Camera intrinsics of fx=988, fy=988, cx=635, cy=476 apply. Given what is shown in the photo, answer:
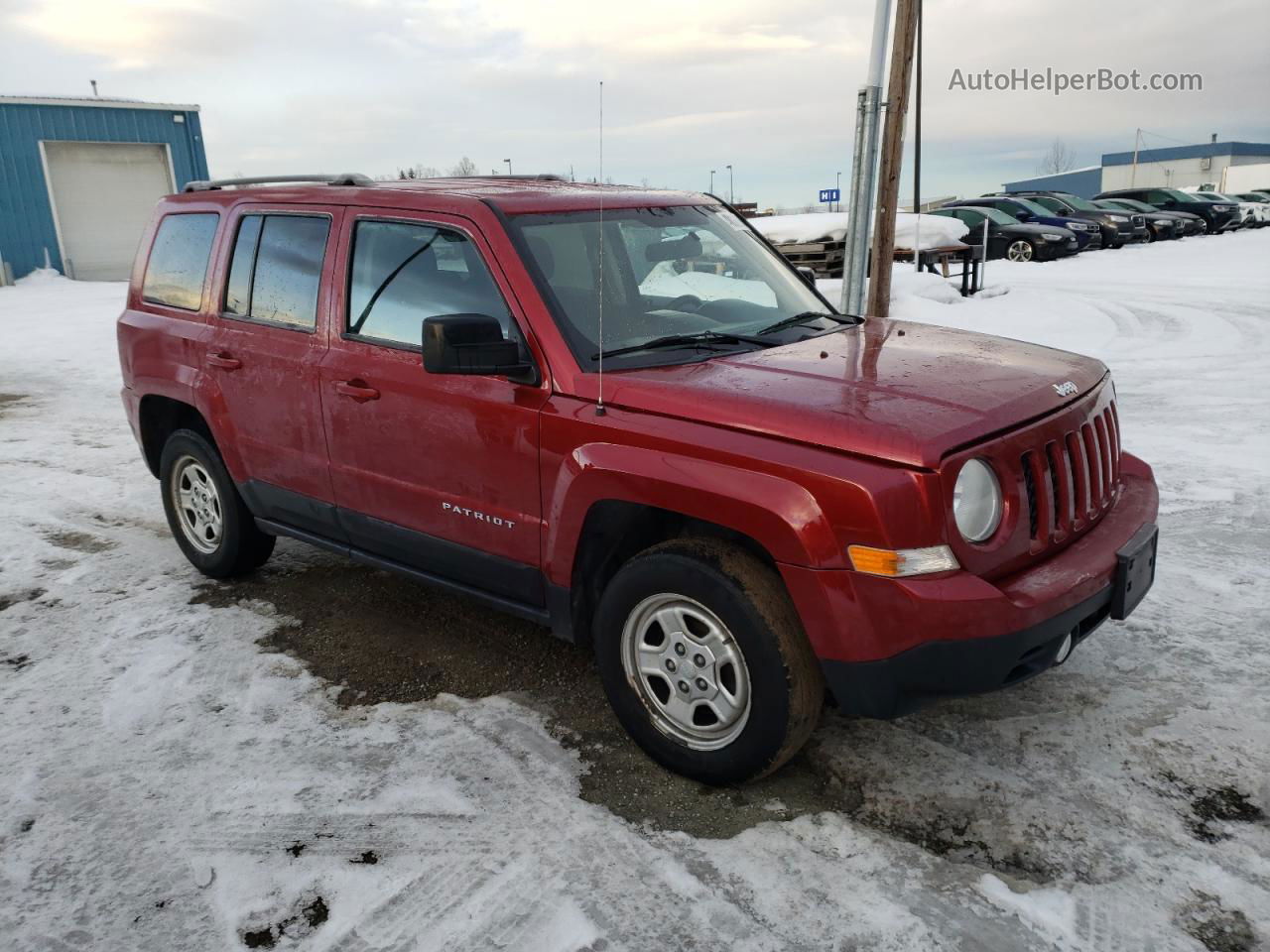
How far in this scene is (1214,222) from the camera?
29.7 meters

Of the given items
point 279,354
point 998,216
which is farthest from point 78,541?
point 998,216

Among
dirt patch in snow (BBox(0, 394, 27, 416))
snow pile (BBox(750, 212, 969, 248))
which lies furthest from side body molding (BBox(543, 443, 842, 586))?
snow pile (BBox(750, 212, 969, 248))

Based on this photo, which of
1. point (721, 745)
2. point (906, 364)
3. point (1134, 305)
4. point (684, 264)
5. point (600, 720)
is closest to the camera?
point (721, 745)

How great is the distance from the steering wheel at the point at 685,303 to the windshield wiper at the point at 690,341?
0.17 m

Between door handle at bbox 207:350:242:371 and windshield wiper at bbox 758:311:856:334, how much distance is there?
2.39 metres

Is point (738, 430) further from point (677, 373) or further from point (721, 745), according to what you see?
point (721, 745)

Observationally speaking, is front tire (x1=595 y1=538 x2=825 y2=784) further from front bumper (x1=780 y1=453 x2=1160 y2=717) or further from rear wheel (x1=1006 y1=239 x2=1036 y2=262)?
rear wheel (x1=1006 y1=239 x2=1036 y2=262)

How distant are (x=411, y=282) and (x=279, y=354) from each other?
816 mm

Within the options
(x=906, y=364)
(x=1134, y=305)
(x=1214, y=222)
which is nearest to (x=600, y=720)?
(x=906, y=364)

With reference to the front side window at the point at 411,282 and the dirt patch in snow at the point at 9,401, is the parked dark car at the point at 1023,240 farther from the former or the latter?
the front side window at the point at 411,282

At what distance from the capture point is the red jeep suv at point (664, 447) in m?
2.75

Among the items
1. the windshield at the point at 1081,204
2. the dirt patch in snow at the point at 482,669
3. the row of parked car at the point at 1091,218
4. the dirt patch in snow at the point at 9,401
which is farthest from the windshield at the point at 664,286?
the windshield at the point at 1081,204

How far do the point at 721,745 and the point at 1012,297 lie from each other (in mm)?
14134

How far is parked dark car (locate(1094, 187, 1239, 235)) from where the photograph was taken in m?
29.7
